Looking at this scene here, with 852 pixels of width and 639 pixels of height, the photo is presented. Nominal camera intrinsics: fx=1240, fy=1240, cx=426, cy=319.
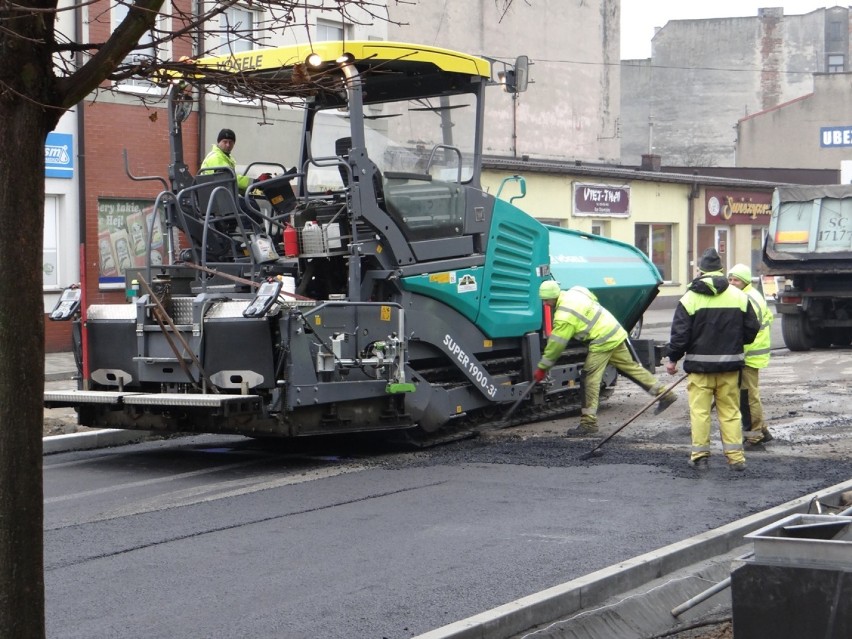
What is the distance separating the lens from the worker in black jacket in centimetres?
941

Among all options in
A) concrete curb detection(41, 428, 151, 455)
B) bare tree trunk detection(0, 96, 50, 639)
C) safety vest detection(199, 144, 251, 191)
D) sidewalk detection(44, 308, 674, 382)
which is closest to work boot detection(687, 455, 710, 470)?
safety vest detection(199, 144, 251, 191)

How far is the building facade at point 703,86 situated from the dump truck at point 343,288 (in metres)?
42.6

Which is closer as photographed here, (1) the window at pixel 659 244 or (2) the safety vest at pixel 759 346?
(2) the safety vest at pixel 759 346

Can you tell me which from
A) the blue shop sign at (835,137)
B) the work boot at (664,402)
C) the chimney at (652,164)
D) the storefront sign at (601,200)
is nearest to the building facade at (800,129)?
the blue shop sign at (835,137)

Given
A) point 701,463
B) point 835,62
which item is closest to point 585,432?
point 701,463

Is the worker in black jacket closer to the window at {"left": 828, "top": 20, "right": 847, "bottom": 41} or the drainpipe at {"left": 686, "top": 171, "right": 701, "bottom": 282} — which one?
the drainpipe at {"left": 686, "top": 171, "right": 701, "bottom": 282}

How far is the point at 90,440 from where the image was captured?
37.3ft

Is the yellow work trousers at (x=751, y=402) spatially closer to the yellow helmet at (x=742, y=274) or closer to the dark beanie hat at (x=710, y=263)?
the yellow helmet at (x=742, y=274)

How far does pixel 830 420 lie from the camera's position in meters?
12.2

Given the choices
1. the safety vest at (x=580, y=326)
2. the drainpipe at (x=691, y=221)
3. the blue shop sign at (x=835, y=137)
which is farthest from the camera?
the blue shop sign at (x=835, y=137)

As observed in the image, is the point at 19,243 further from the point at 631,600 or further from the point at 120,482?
the point at 120,482

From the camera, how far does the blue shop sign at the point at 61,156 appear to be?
19688 mm

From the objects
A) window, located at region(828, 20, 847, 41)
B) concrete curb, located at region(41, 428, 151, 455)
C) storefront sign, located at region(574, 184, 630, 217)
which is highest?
window, located at region(828, 20, 847, 41)

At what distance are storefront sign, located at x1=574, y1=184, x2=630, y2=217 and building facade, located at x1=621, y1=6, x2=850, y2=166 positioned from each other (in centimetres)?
2031
